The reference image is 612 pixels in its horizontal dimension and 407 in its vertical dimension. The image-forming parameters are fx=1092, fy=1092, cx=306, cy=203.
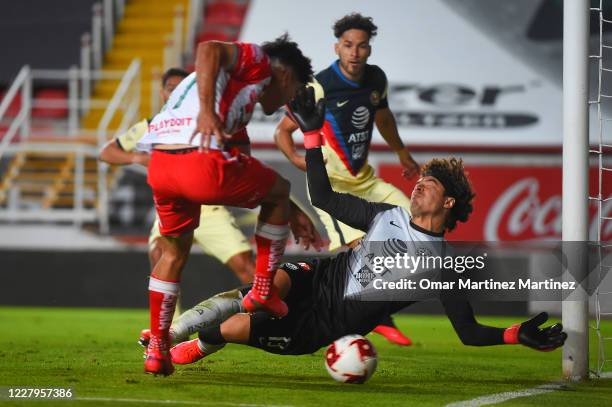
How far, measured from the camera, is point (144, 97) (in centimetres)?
1739

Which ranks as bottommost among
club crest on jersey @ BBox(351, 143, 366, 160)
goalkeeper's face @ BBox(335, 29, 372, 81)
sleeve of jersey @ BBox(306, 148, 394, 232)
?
sleeve of jersey @ BBox(306, 148, 394, 232)

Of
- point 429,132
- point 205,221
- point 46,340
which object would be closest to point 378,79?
point 205,221

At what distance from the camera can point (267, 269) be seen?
5.54 m

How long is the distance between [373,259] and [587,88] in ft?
4.93

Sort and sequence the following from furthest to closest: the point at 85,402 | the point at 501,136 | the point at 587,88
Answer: the point at 501,136 → the point at 587,88 → the point at 85,402

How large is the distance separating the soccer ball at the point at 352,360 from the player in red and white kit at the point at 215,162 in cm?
34

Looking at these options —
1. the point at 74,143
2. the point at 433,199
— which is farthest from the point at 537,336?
the point at 74,143

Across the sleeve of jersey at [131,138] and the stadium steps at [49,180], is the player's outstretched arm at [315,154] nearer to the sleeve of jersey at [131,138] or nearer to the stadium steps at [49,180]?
the sleeve of jersey at [131,138]

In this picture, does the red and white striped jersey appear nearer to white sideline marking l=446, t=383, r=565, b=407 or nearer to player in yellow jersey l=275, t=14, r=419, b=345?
white sideline marking l=446, t=383, r=565, b=407

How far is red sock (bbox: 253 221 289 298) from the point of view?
5.51m

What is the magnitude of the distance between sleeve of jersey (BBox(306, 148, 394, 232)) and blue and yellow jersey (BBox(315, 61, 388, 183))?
78.5 inches

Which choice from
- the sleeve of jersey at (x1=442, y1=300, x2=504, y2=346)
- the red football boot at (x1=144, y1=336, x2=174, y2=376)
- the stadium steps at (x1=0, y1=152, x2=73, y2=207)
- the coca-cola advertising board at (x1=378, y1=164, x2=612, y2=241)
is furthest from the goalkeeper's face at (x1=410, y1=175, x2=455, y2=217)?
the stadium steps at (x1=0, y1=152, x2=73, y2=207)

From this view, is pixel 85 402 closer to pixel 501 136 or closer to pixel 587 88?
pixel 587 88

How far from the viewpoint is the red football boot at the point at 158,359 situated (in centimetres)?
535
